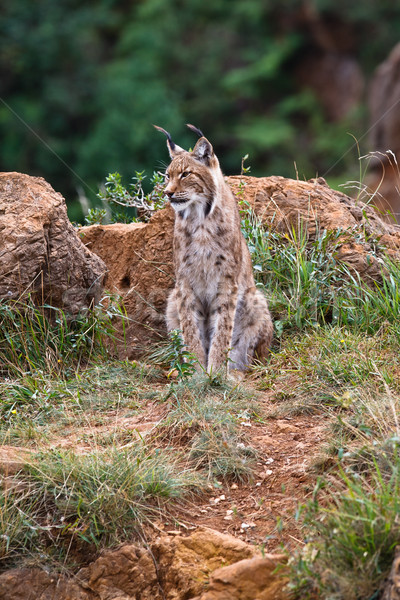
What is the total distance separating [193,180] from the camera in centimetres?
664

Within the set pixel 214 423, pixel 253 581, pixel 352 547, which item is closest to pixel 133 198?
pixel 214 423

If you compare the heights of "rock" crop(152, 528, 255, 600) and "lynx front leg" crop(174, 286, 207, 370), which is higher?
"lynx front leg" crop(174, 286, 207, 370)

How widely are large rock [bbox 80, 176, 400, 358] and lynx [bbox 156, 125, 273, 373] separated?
1.22ft

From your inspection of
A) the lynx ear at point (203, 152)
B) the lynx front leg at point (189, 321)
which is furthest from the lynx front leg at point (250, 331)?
the lynx ear at point (203, 152)

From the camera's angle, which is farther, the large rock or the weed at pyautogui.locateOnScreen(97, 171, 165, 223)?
the weed at pyautogui.locateOnScreen(97, 171, 165, 223)

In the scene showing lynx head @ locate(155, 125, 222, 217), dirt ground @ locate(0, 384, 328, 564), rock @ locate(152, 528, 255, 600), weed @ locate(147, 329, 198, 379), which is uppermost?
lynx head @ locate(155, 125, 222, 217)

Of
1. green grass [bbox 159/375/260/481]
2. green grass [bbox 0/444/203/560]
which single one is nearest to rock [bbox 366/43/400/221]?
green grass [bbox 159/375/260/481]

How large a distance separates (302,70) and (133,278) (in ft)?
61.2

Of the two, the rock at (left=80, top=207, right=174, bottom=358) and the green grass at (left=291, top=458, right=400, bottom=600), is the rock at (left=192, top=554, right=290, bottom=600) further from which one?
the rock at (left=80, top=207, right=174, bottom=358)

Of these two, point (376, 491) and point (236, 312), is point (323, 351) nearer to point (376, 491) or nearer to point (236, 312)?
point (236, 312)

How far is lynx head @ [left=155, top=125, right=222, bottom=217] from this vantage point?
6574 mm

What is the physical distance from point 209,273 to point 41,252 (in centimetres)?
125

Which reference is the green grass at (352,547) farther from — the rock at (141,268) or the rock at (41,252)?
the rock at (141,268)

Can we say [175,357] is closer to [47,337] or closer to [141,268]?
[47,337]
